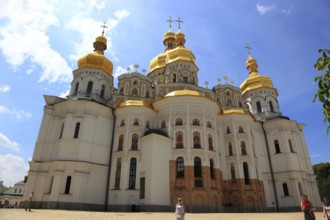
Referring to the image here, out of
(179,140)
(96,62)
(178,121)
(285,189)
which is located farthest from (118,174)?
(285,189)

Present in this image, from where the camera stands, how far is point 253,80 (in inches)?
1489

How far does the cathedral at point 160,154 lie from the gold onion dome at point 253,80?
6.12m

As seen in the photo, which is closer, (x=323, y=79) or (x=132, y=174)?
(x=323, y=79)

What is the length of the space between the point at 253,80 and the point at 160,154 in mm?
22244

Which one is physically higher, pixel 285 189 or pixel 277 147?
pixel 277 147

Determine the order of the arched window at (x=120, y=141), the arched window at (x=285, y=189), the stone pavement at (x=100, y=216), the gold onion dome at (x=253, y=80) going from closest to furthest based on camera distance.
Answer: the stone pavement at (x=100, y=216), the arched window at (x=120, y=141), the arched window at (x=285, y=189), the gold onion dome at (x=253, y=80)

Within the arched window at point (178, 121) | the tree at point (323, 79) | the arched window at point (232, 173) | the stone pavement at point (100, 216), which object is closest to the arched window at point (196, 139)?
the arched window at point (178, 121)

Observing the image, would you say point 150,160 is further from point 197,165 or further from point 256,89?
point 256,89

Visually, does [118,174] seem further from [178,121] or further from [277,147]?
[277,147]

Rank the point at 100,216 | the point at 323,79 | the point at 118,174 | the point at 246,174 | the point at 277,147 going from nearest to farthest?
the point at 323,79
the point at 100,216
the point at 118,174
the point at 246,174
the point at 277,147

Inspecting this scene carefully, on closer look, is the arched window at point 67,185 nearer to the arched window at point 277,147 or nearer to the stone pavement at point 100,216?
the stone pavement at point 100,216

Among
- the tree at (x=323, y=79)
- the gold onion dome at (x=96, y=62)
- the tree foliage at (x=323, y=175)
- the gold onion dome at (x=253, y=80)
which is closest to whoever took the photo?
the tree at (x=323, y=79)

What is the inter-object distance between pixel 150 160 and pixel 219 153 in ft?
27.8

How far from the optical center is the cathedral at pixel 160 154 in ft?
76.2
